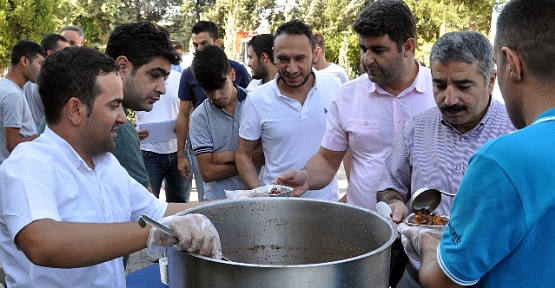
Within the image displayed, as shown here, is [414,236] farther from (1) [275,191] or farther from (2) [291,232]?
(1) [275,191]

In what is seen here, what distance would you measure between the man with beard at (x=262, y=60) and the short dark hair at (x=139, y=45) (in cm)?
222

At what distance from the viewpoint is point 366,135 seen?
2.55 metres

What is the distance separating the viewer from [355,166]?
2.66 m

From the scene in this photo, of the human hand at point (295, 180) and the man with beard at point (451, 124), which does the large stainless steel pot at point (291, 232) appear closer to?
the man with beard at point (451, 124)

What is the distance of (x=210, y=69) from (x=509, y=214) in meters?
2.38

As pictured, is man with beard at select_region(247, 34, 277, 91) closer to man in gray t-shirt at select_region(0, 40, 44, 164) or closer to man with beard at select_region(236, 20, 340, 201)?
man with beard at select_region(236, 20, 340, 201)

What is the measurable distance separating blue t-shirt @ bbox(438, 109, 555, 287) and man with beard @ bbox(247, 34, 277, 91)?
3.70m

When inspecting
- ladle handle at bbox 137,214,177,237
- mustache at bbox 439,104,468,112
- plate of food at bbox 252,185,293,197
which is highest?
mustache at bbox 439,104,468,112

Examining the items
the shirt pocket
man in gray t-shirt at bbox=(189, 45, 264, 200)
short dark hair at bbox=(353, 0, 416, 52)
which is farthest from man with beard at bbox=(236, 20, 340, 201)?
short dark hair at bbox=(353, 0, 416, 52)

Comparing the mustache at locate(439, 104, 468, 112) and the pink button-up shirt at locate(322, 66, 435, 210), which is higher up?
the mustache at locate(439, 104, 468, 112)

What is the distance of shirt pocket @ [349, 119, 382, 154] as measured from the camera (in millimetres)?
2547

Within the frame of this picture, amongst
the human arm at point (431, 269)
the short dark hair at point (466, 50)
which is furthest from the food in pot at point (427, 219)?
the short dark hair at point (466, 50)

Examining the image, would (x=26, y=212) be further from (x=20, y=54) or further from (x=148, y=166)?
(x=20, y=54)

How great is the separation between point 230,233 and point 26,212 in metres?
0.60
